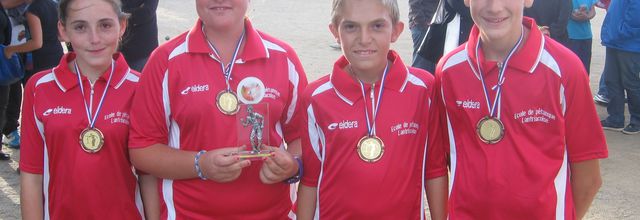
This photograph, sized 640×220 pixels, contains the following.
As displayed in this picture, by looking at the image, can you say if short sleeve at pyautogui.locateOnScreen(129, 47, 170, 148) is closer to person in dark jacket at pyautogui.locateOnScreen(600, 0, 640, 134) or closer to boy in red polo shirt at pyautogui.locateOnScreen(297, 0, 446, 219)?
boy in red polo shirt at pyautogui.locateOnScreen(297, 0, 446, 219)

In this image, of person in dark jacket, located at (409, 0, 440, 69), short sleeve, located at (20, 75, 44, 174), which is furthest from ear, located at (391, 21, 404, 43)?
person in dark jacket, located at (409, 0, 440, 69)

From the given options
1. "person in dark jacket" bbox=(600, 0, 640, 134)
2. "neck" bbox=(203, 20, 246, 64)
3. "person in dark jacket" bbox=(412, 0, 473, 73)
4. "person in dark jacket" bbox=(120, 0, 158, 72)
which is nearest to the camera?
"neck" bbox=(203, 20, 246, 64)

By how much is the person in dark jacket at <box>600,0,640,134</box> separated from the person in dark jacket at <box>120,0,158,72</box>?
5290 millimetres

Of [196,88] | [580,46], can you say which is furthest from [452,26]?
[580,46]

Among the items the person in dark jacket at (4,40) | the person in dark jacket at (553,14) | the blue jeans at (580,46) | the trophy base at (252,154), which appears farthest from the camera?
the blue jeans at (580,46)

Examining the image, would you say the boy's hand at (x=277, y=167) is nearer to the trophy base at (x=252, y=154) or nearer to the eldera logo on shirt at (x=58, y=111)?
the trophy base at (x=252, y=154)

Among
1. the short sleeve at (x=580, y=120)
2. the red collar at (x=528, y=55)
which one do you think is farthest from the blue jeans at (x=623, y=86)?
the red collar at (x=528, y=55)

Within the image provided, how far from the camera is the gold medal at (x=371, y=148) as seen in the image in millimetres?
3086

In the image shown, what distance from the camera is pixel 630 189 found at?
6.38m

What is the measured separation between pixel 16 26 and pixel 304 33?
859 centimetres

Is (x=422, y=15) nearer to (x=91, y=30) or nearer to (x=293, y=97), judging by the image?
(x=293, y=97)

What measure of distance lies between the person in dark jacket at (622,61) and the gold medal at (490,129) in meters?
5.78

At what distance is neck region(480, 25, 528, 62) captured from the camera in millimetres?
3068

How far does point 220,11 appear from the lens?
121 inches
